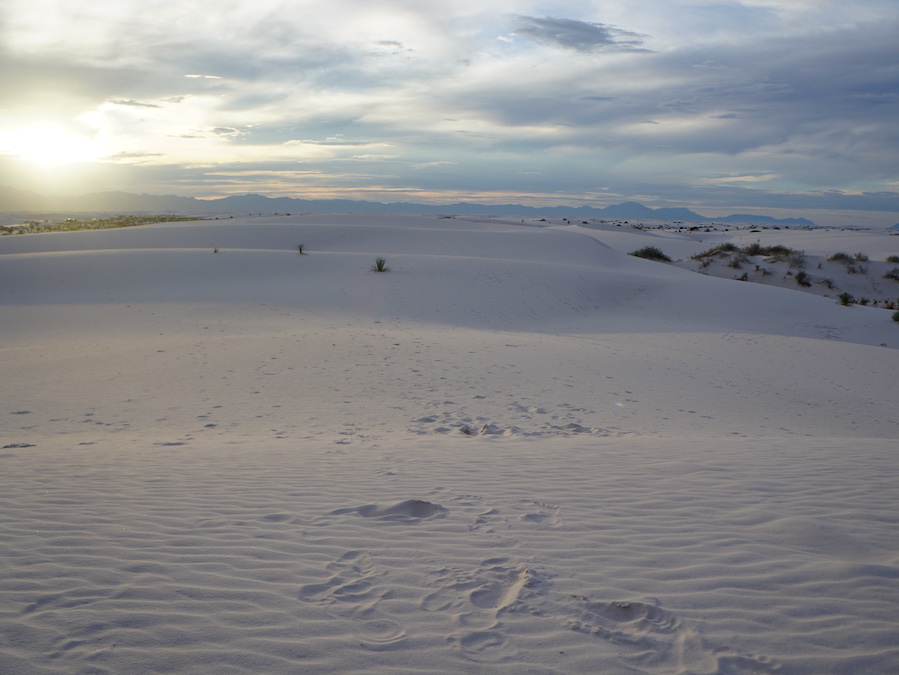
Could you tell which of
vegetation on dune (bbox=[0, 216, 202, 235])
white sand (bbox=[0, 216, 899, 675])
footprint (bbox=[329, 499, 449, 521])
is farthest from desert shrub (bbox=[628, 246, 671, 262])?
vegetation on dune (bbox=[0, 216, 202, 235])

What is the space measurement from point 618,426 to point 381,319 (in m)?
8.32

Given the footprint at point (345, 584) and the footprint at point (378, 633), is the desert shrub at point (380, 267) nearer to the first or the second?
the footprint at point (345, 584)

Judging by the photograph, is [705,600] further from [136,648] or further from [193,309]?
[193,309]

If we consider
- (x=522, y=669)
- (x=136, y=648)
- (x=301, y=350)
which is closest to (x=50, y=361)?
(x=301, y=350)

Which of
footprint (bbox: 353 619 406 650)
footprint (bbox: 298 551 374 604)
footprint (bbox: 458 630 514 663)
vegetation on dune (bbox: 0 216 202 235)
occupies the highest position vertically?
vegetation on dune (bbox: 0 216 202 235)

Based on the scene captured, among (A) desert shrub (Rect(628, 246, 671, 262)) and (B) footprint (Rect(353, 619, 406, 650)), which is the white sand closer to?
(B) footprint (Rect(353, 619, 406, 650))

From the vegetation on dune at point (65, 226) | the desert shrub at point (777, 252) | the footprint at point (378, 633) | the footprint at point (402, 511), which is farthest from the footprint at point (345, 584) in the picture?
the vegetation on dune at point (65, 226)

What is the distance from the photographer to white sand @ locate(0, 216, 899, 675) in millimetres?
2803

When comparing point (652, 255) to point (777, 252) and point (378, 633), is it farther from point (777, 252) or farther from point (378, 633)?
point (378, 633)

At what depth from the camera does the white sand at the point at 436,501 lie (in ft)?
9.20

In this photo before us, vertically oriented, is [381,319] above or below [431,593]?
above

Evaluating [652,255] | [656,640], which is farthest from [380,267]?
[652,255]

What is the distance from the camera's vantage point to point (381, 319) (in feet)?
47.9

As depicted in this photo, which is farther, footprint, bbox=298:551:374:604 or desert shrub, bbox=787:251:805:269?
desert shrub, bbox=787:251:805:269
